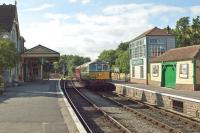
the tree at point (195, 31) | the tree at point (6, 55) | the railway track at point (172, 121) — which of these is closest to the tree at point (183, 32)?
the tree at point (195, 31)

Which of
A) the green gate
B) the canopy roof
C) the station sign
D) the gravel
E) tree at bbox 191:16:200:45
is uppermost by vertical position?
tree at bbox 191:16:200:45

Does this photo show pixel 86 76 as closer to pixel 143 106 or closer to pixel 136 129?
pixel 143 106

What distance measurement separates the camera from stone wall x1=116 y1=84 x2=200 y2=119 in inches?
791

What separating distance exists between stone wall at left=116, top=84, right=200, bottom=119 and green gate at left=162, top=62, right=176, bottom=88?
4466 mm

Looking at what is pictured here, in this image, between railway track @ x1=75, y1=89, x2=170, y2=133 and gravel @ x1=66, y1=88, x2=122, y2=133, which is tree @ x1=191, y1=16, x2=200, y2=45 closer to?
gravel @ x1=66, y1=88, x2=122, y2=133

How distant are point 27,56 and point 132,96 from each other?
96.2 feet

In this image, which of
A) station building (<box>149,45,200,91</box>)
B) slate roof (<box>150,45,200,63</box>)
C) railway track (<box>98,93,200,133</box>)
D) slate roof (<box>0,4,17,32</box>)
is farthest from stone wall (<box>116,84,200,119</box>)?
slate roof (<box>0,4,17,32</box>)

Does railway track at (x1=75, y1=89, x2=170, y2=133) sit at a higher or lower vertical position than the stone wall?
lower

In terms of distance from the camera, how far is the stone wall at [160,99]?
20.1 meters

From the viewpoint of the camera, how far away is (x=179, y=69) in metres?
37.1

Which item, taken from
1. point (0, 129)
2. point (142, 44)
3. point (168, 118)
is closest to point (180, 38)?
point (142, 44)

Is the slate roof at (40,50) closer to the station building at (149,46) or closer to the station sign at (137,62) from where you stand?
the station sign at (137,62)

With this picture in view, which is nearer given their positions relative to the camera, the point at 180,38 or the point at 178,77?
the point at 178,77

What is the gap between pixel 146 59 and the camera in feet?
173
